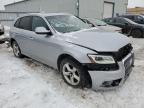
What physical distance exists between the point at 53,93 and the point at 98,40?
1.45 metres

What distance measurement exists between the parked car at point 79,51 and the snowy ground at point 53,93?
9.2 inches

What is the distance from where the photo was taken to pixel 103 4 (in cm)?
1814

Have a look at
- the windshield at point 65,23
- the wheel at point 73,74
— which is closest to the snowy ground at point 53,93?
the wheel at point 73,74

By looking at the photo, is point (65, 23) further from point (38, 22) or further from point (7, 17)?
point (7, 17)

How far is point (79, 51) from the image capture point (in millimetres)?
3551

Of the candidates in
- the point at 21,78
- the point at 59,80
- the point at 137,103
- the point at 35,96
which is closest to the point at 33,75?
the point at 21,78

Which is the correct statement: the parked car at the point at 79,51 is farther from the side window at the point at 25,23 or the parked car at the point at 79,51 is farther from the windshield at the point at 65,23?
the side window at the point at 25,23

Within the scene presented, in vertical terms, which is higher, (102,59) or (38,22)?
Answer: (38,22)

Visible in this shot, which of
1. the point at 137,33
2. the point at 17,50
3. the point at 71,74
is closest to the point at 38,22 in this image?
the point at 17,50

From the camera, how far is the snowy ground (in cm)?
340

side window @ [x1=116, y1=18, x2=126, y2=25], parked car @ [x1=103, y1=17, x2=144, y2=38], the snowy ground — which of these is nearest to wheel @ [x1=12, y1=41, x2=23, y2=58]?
the snowy ground

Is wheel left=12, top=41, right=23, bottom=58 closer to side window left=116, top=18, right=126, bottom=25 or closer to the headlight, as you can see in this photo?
the headlight

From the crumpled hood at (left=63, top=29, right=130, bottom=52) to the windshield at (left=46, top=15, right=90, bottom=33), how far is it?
0.34m

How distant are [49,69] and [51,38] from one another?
111cm
